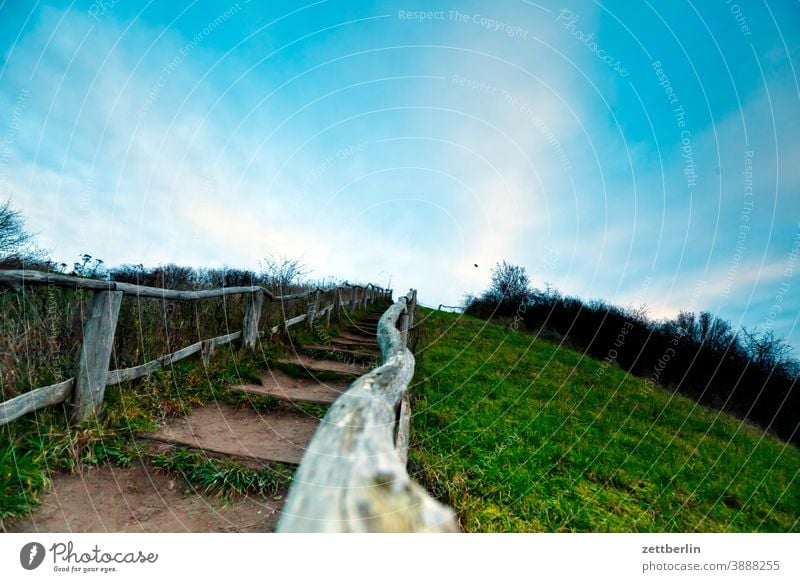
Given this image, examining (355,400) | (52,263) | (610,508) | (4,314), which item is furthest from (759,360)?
(52,263)

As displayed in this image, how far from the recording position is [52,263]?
14.8ft

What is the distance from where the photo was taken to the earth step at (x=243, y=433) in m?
2.88

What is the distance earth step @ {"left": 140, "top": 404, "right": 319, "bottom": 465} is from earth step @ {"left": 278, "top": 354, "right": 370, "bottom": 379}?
1.07m

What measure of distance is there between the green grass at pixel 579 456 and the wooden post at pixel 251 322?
2457mm

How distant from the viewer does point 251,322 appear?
5.41m

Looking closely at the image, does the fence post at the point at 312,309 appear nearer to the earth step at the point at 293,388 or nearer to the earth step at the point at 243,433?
the earth step at the point at 293,388

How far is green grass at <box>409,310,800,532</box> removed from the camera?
3.19 m

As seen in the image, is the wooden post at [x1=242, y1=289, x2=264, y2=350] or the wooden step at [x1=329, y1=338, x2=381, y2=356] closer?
the wooden post at [x1=242, y1=289, x2=264, y2=350]

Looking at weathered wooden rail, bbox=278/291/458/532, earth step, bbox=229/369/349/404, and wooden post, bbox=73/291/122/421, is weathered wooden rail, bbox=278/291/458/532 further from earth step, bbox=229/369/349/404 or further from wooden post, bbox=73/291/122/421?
earth step, bbox=229/369/349/404

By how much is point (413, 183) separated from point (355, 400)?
4.07 meters

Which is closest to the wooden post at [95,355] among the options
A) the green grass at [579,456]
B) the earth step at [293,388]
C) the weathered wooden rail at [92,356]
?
the weathered wooden rail at [92,356]

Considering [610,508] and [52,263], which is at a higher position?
[610,508]

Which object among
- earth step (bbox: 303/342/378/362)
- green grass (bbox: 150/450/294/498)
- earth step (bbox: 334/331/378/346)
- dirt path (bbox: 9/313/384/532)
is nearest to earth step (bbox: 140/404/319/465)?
dirt path (bbox: 9/313/384/532)

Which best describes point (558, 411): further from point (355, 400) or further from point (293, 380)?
point (355, 400)
